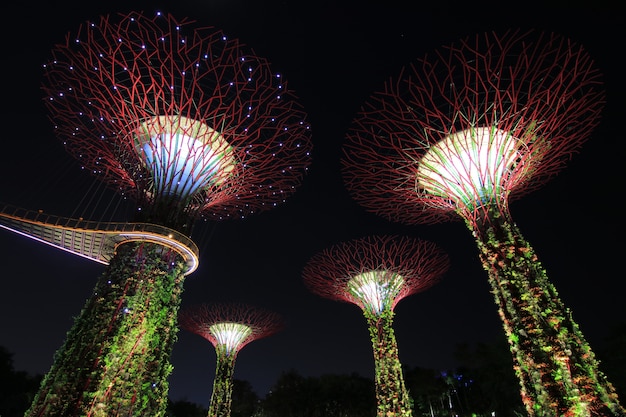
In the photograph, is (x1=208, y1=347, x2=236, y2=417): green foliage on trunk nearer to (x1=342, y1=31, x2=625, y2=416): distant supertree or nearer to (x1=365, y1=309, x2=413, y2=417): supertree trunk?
(x1=365, y1=309, x2=413, y2=417): supertree trunk

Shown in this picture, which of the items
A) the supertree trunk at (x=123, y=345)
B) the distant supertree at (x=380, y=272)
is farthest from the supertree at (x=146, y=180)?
the distant supertree at (x=380, y=272)

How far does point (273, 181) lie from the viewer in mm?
14281

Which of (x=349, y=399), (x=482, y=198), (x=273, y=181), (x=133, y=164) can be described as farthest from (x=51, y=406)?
(x=349, y=399)

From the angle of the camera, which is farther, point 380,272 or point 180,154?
point 380,272

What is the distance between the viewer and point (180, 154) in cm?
1195

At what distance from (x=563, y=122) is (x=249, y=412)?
4578 cm

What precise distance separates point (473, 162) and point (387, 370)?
1013 centimetres

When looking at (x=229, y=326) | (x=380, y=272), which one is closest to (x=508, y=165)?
(x=380, y=272)

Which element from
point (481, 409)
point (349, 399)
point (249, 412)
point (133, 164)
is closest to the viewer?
point (133, 164)

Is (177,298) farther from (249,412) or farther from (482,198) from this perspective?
(249,412)

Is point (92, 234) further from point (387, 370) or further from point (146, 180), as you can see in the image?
point (387, 370)

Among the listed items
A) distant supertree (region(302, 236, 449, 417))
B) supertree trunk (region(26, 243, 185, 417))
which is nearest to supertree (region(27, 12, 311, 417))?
supertree trunk (region(26, 243, 185, 417))

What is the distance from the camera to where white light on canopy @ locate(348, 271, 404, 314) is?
18.5 m

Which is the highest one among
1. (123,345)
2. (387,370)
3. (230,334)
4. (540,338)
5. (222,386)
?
(230,334)
